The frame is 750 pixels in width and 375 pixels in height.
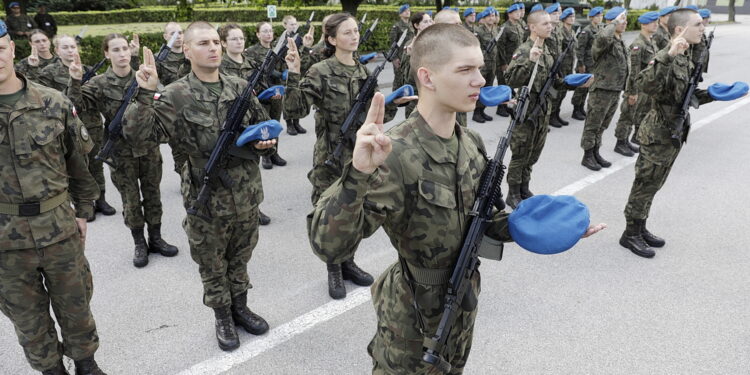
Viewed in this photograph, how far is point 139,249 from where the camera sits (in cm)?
470

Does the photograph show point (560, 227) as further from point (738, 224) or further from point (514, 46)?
point (514, 46)

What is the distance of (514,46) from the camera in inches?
436

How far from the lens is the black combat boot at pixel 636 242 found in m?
4.80

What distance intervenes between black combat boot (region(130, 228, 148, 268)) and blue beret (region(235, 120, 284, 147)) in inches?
83.1

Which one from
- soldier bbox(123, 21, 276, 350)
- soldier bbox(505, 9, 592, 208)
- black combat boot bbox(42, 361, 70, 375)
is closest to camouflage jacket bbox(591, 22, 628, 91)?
soldier bbox(505, 9, 592, 208)

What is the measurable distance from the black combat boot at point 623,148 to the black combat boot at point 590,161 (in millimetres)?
879

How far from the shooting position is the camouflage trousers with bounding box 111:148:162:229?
4.65 meters

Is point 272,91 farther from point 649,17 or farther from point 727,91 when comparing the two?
point 649,17

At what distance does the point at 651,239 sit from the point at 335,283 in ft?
10.4

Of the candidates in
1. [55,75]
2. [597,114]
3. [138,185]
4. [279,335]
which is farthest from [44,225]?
[597,114]

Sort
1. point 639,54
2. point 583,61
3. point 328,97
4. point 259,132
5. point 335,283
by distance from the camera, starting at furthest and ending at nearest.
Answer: point 583,61 < point 639,54 < point 328,97 < point 335,283 < point 259,132

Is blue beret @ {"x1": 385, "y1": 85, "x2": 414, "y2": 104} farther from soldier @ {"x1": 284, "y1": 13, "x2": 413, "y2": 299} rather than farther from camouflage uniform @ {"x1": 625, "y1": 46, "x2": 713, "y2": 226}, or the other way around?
camouflage uniform @ {"x1": 625, "y1": 46, "x2": 713, "y2": 226}

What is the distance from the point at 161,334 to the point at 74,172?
1.34m

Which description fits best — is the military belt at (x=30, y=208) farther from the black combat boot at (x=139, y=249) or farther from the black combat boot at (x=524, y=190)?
the black combat boot at (x=524, y=190)
